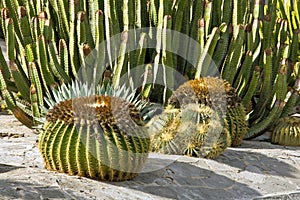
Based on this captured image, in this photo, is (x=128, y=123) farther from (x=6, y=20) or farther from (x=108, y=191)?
(x=6, y=20)

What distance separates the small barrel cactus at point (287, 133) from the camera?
6.75 metres

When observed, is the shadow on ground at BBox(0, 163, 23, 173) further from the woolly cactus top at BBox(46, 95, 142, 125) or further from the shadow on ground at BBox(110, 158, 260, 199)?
the shadow on ground at BBox(110, 158, 260, 199)

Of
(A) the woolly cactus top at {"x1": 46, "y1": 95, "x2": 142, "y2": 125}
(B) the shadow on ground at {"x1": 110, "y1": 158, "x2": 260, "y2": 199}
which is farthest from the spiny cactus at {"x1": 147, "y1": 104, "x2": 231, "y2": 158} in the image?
(A) the woolly cactus top at {"x1": 46, "y1": 95, "x2": 142, "y2": 125}

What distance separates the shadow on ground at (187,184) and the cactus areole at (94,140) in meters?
0.19

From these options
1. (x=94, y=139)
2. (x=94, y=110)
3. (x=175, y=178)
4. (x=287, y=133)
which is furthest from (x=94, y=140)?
(x=287, y=133)

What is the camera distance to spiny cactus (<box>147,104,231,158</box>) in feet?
18.3

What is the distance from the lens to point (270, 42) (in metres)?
7.36

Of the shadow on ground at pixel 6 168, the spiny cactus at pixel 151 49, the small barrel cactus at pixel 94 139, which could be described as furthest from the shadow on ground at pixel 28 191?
the spiny cactus at pixel 151 49

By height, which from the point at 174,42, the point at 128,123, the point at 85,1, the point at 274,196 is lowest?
the point at 274,196

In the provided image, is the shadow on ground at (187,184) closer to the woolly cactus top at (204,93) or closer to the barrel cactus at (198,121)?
the barrel cactus at (198,121)

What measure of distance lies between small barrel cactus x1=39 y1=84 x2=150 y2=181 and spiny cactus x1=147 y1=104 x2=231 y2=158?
2.90 feet

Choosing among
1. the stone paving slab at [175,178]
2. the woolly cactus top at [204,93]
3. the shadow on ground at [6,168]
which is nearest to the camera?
the stone paving slab at [175,178]

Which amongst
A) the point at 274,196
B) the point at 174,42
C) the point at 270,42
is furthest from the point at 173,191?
the point at 270,42

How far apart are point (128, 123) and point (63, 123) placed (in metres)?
0.51
